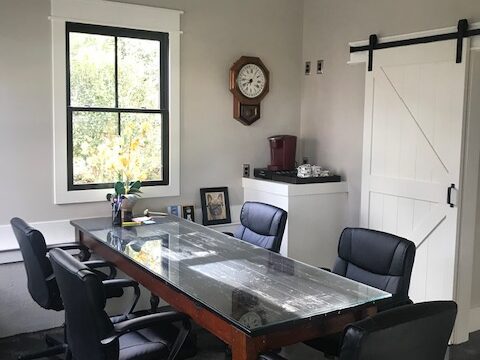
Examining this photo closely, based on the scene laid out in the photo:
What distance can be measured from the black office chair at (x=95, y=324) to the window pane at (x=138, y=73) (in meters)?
1.96

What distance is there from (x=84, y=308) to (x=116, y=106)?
2.20 metres

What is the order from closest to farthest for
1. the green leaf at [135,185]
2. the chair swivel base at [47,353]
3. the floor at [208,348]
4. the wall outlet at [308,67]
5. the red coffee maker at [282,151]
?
the chair swivel base at [47,353], the floor at [208,348], the green leaf at [135,185], the red coffee maker at [282,151], the wall outlet at [308,67]

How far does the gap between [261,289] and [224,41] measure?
267cm

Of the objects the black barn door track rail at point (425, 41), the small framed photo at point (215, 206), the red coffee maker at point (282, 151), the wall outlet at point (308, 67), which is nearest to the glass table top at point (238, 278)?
the small framed photo at point (215, 206)

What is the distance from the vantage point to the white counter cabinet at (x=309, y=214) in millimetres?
4367

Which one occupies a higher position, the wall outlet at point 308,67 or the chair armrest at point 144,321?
the wall outlet at point 308,67

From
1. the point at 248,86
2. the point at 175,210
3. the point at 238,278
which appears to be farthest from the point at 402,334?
the point at 248,86

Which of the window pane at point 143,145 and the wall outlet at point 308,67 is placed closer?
the window pane at point 143,145

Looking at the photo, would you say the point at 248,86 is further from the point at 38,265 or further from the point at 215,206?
the point at 38,265

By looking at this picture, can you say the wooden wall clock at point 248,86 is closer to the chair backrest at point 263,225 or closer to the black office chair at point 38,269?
the chair backrest at point 263,225

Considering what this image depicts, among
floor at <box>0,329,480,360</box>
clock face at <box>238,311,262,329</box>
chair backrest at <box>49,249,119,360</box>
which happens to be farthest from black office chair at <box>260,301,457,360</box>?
floor at <box>0,329,480,360</box>

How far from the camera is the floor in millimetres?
3435

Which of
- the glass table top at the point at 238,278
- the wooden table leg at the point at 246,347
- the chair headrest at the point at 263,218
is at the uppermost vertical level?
the chair headrest at the point at 263,218

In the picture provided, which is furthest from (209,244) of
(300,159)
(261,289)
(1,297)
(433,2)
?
(433,2)
